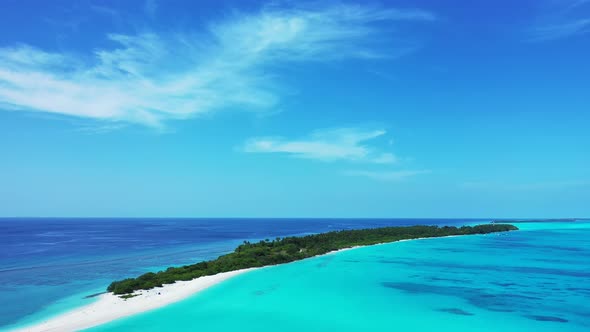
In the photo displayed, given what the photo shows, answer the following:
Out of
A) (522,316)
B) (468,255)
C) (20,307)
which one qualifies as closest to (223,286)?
(20,307)

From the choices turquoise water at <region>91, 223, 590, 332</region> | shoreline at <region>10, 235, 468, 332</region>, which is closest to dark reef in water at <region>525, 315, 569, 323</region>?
turquoise water at <region>91, 223, 590, 332</region>

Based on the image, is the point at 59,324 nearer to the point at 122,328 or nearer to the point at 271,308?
the point at 122,328

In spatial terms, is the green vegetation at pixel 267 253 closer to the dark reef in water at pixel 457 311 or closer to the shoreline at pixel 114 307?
the shoreline at pixel 114 307

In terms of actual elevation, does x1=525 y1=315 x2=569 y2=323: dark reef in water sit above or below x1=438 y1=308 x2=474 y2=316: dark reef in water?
above

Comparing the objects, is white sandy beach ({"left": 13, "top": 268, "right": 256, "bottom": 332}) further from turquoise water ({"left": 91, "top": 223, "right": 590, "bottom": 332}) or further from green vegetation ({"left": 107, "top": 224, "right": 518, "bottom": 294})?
green vegetation ({"left": 107, "top": 224, "right": 518, "bottom": 294})

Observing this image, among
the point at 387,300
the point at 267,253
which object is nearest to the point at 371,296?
the point at 387,300
